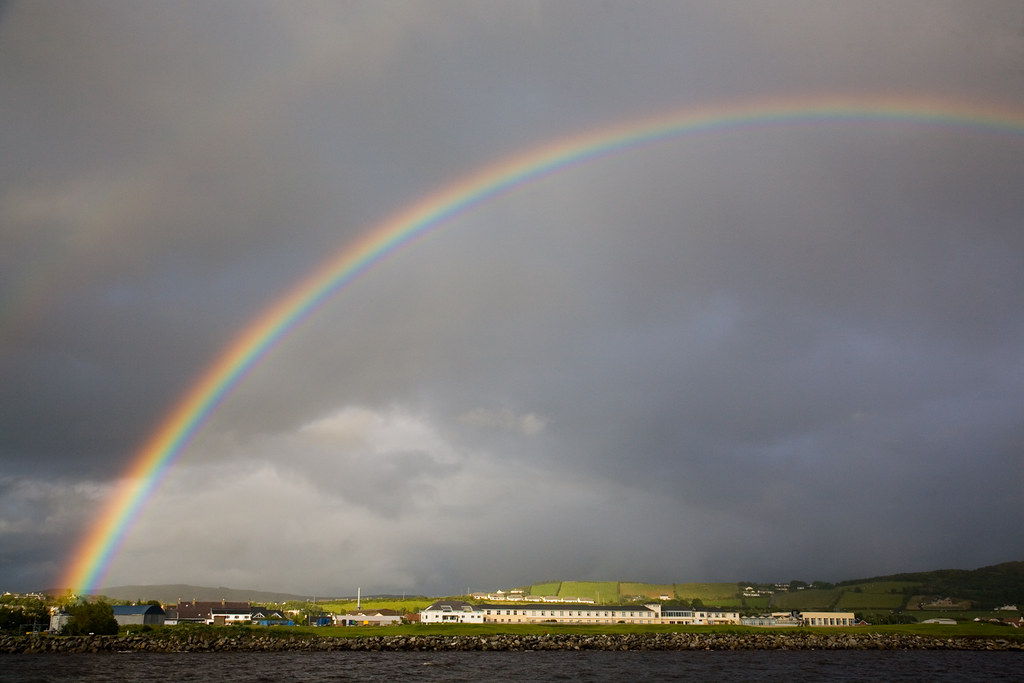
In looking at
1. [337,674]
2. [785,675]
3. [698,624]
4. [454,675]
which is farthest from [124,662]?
[698,624]

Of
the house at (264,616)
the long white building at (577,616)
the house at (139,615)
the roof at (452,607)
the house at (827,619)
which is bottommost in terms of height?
the house at (827,619)

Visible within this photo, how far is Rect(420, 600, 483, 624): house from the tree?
51.0 m

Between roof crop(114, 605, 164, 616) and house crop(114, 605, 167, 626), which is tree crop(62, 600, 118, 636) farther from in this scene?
Result: roof crop(114, 605, 164, 616)

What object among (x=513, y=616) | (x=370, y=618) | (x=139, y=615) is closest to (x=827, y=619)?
(x=513, y=616)

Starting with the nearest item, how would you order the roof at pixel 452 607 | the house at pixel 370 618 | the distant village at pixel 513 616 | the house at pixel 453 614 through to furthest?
the house at pixel 370 618 < the distant village at pixel 513 616 < the house at pixel 453 614 < the roof at pixel 452 607

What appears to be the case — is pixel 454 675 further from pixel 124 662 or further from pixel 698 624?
pixel 698 624

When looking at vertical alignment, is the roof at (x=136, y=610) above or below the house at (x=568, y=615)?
above

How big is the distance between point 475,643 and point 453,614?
51122 millimetres

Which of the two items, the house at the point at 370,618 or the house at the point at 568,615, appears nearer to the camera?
the house at the point at 370,618

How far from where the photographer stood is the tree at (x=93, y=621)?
9756 cm

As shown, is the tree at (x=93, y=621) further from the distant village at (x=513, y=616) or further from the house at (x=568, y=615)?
the house at (x=568, y=615)

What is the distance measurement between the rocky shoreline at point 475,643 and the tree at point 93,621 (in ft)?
15.8

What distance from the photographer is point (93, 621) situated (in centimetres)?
9762

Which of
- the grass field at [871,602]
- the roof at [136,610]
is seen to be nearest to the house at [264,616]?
the roof at [136,610]
